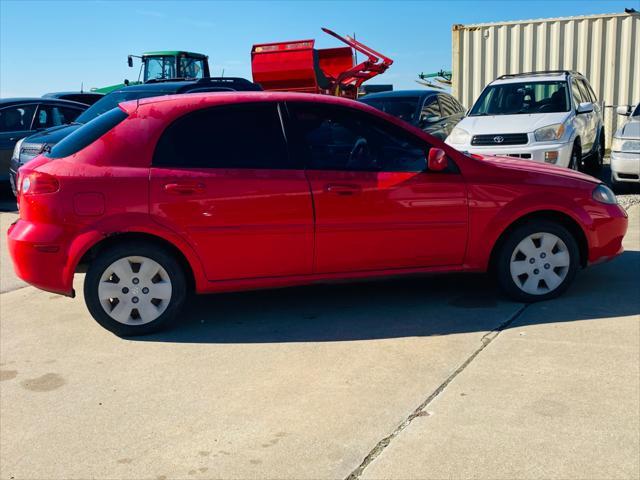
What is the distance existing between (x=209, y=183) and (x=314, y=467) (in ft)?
7.55

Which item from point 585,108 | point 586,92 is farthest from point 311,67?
point 585,108

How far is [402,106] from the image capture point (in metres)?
12.1

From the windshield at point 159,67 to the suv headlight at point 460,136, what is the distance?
1244cm

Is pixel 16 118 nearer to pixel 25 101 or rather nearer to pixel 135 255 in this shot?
pixel 25 101

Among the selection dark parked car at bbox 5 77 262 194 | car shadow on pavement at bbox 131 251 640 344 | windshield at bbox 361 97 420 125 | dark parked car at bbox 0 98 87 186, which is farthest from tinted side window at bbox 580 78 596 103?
dark parked car at bbox 0 98 87 186

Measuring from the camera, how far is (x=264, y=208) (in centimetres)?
494

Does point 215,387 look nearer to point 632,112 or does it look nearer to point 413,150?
point 413,150

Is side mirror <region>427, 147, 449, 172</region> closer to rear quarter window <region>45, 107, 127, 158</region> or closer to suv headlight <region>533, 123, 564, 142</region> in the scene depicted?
rear quarter window <region>45, 107, 127, 158</region>

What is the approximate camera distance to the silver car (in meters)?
10.0

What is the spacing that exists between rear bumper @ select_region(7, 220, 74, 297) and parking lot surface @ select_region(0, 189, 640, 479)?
0.45 metres

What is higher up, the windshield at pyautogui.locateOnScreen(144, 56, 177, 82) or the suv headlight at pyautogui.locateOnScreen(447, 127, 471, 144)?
the windshield at pyautogui.locateOnScreen(144, 56, 177, 82)

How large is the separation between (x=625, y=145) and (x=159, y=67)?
14.6 m

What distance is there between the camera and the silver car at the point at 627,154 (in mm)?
10039

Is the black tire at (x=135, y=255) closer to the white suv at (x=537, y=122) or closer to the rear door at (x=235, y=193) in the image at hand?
the rear door at (x=235, y=193)
